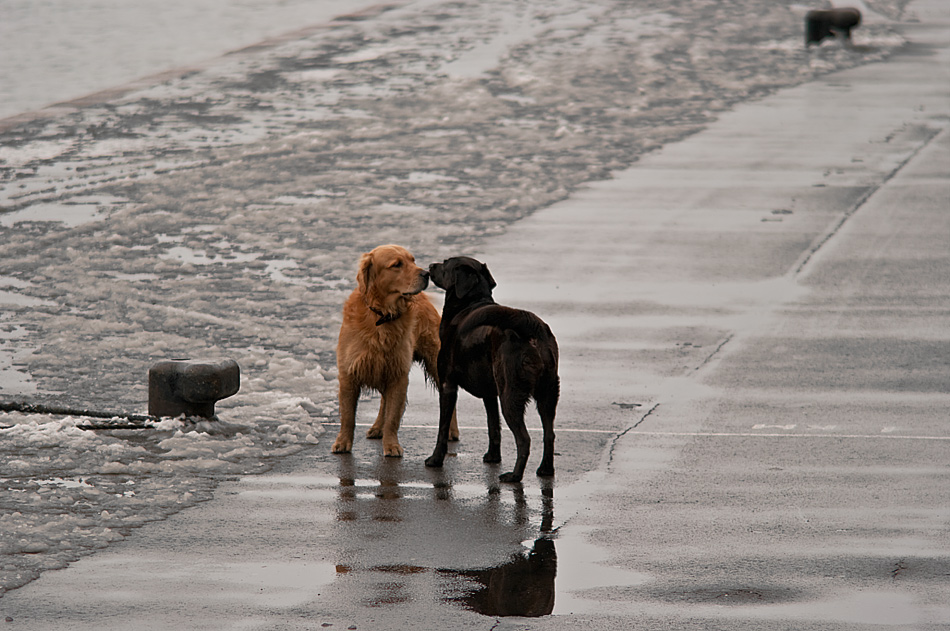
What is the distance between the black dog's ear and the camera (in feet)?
24.5

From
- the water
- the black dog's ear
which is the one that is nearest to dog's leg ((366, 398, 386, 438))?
the black dog's ear

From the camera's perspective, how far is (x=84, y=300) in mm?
11008

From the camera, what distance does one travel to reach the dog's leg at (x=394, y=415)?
7.59m

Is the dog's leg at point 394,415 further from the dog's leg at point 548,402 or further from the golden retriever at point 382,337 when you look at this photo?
the dog's leg at point 548,402

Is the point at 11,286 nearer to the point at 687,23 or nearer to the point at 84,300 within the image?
the point at 84,300

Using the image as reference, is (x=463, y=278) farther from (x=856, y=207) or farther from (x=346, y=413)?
(x=856, y=207)

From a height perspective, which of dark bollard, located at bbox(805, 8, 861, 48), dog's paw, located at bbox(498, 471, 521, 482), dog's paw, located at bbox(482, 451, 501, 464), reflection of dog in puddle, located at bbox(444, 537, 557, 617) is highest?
dark bollard, located at bbox(805, 8, 861, 48)

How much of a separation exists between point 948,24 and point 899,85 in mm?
7397

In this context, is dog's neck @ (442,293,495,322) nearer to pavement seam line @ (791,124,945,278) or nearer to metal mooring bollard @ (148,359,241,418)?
metal mooring bollard @ (148,359,241,418)

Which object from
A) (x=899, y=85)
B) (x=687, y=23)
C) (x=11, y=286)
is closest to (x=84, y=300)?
(x=11, y=286)

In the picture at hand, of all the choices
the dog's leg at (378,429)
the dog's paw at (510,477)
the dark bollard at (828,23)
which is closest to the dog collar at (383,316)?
the dog's leg at (378,429)

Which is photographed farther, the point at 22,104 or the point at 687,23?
the point at 687,23

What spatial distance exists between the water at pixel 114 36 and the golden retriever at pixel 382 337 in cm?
1487

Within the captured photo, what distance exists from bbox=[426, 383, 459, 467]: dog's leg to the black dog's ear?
54 cm
